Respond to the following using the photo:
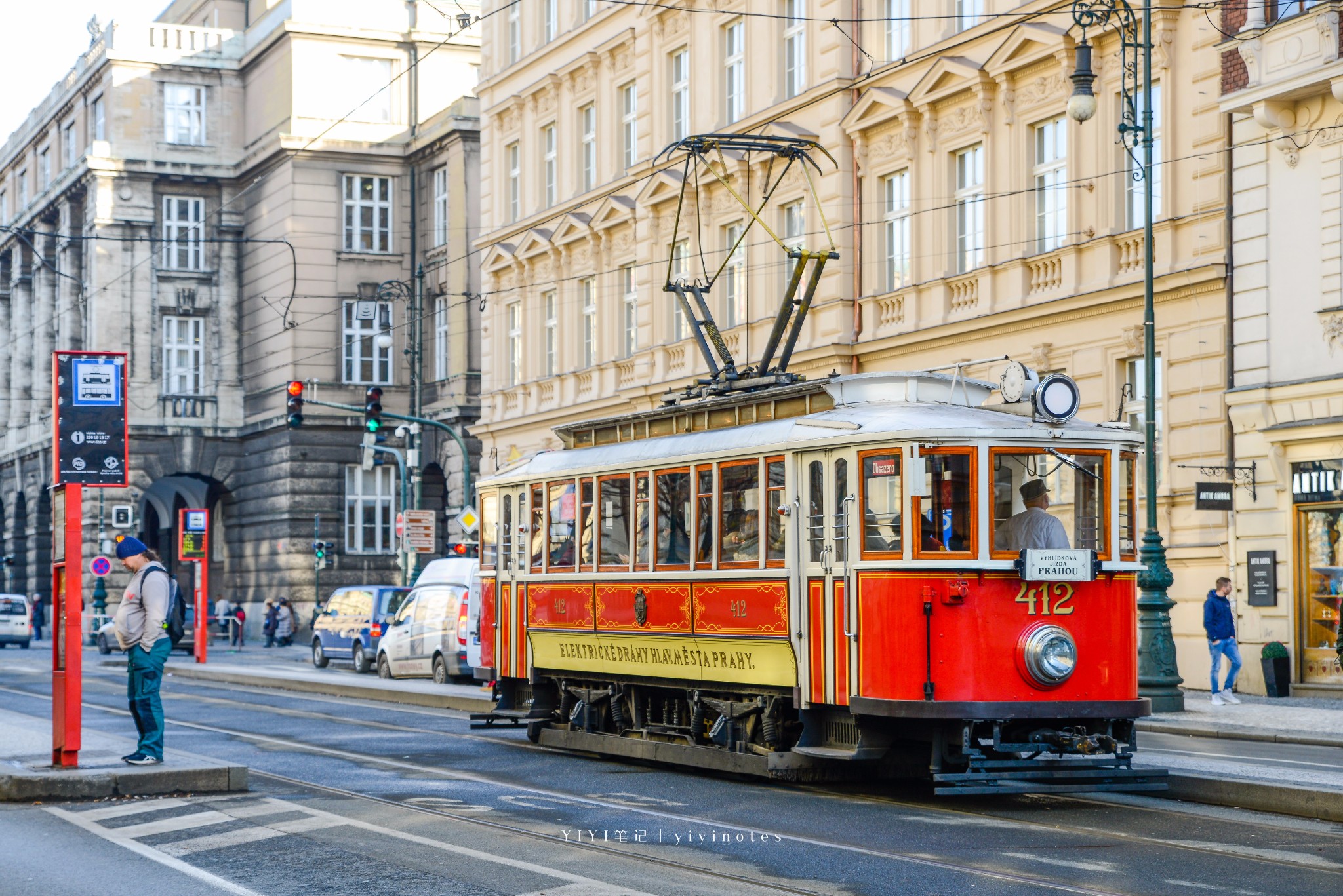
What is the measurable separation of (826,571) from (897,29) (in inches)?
767

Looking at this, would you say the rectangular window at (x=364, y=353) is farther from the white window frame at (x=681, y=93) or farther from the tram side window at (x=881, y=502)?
the tram side window at (x=881, y=502)

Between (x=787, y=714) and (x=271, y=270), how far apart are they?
154 feet

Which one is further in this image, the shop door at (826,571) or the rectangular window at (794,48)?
the rectangular window at (794,48)

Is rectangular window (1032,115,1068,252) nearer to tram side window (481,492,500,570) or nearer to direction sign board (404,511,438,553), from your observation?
tram side window (481,492,500,570)

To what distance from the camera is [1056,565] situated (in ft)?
43.5

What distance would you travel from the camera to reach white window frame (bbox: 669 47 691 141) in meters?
37.4

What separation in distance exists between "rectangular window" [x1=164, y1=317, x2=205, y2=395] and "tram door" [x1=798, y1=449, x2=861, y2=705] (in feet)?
165

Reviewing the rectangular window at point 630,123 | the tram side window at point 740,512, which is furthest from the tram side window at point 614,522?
the rectangular window at point 630,123

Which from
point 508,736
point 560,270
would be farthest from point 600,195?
point 508,736

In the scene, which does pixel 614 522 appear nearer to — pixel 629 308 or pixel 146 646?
pixel 146 646

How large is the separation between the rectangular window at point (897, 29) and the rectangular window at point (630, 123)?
830cm

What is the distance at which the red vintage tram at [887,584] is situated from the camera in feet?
43.2

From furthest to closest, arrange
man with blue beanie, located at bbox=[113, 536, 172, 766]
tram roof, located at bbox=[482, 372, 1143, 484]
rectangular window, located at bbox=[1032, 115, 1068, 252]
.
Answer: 1. rectangular window, located at bbox=[1032, 115, 1068, 252]
2. man with blue beanie, located at bbox=[113, 536, 172, 766]
3. tram roof, located at bbox=[482, 372, 1143, 484]

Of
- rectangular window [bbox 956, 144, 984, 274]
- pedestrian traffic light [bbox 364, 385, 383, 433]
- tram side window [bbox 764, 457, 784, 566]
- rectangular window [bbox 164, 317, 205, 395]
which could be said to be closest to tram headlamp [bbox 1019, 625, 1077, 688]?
tram side window [bbox 764, 457, 784, 566]
